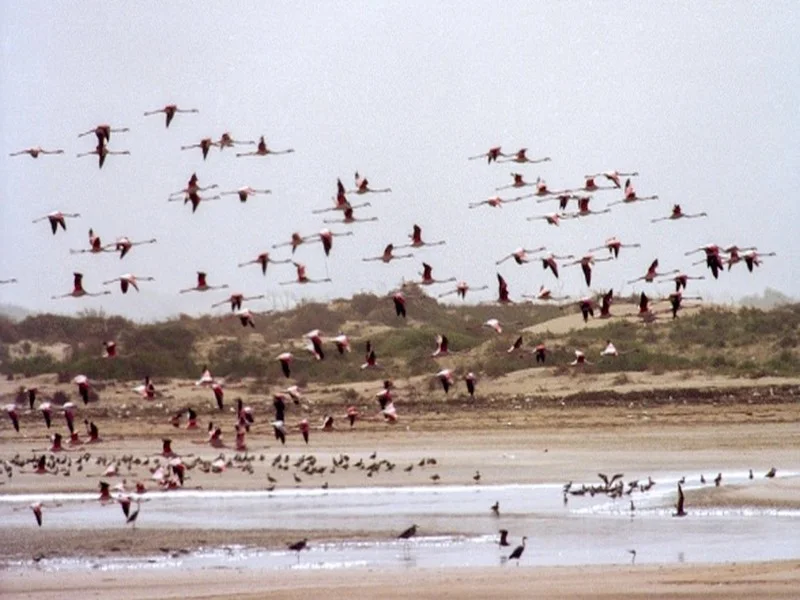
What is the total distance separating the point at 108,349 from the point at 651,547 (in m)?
7.69

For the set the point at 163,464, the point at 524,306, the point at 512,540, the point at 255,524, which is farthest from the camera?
the point at 524,306

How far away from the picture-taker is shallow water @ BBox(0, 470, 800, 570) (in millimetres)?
27516

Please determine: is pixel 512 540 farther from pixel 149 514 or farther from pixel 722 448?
pixel 722 448

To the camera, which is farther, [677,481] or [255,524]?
[677,481]

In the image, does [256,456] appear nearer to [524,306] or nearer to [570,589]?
[570,589]

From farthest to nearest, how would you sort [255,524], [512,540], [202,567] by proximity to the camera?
[255,524] → [512,540] → [202,567]

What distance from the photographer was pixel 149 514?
33.0m

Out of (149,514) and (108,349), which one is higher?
(108,349)

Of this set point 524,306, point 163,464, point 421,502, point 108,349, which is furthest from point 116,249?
point 524,306

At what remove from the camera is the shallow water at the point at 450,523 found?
27.5m

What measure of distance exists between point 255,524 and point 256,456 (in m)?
9.90

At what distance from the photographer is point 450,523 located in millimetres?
31000

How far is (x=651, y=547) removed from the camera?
28.1 m

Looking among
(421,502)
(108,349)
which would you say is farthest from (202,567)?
(421,502)
